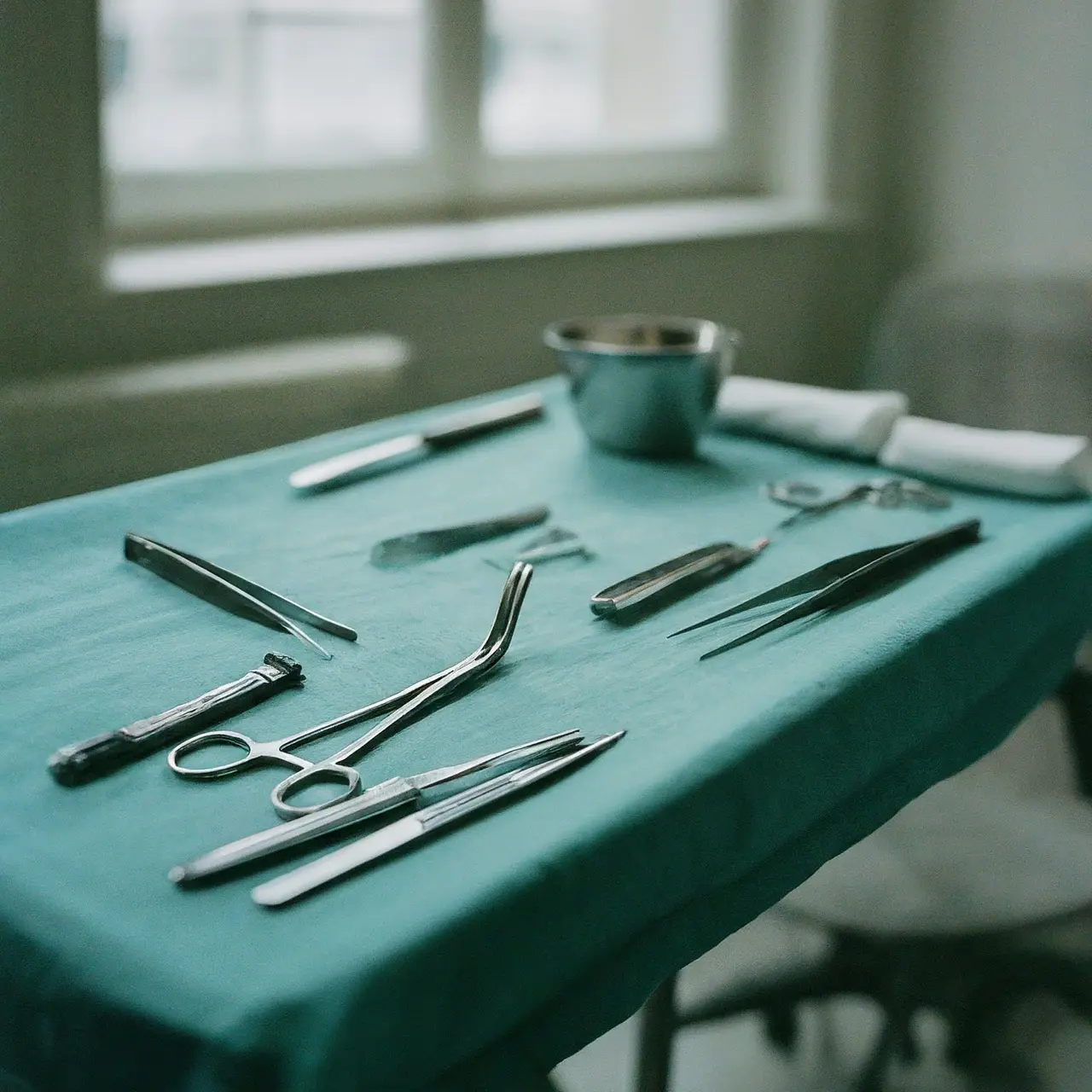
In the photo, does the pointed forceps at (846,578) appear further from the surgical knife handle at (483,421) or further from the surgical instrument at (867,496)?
the surgical knife handle at (483,421)

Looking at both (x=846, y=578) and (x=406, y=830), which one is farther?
(x=846, y=578)

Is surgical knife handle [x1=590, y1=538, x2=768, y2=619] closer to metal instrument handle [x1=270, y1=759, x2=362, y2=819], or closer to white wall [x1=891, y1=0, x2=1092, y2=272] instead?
metal instrument handle [x1=270, y1=759, x2=362, y2=819]

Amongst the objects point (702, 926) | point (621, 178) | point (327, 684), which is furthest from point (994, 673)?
point (621, 178)

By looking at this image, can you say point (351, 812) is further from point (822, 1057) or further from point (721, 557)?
point (822, 1057)

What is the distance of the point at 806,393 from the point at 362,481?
17.2 inches

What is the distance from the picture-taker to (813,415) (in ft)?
3.99

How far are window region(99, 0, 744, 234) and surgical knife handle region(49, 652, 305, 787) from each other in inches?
40.6

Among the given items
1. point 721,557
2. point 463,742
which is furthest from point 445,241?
point 463,742

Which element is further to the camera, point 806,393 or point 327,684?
point 806,393

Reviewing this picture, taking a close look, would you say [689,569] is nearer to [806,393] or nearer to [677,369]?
[677,369]

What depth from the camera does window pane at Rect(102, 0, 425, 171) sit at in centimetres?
179

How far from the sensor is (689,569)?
90 centimetres

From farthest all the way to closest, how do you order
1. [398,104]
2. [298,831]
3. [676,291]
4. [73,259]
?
[676,291], [398,104], [73,259], [298,831]

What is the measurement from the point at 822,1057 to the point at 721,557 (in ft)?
2.36
